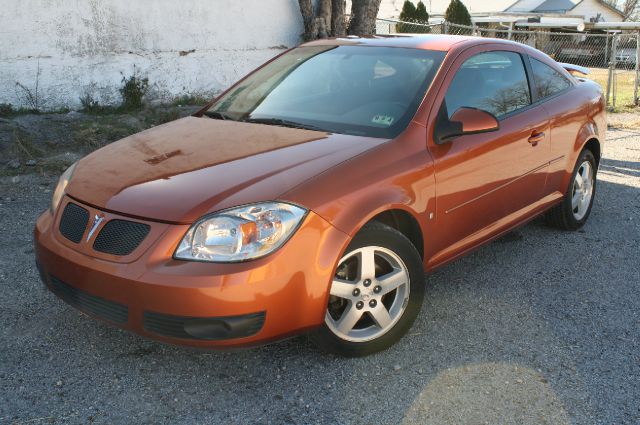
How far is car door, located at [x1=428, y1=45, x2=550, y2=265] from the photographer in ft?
12.3

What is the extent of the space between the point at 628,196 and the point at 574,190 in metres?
1.45

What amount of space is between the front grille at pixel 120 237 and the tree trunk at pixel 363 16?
8.46 m

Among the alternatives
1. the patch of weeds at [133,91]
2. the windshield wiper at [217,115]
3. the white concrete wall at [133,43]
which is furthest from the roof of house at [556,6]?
the windshield wiper at [217,115]

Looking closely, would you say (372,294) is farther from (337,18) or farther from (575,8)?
(575,8)

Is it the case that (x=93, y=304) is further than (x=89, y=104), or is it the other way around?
(x=89, y=104)

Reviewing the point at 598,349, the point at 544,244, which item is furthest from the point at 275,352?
the point at 544,244

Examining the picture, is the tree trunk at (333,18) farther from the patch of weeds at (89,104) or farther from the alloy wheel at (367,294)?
the alloy wheel at (367,294)

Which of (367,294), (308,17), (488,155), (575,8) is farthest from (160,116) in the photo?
(575,8)

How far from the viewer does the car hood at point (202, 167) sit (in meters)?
2.95

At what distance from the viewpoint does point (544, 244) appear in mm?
5125

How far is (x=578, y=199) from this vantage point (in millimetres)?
5426

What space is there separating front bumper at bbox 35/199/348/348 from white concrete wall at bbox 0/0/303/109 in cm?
615

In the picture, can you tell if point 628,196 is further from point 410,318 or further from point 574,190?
point 410,318

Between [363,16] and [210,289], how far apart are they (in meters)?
8.83
